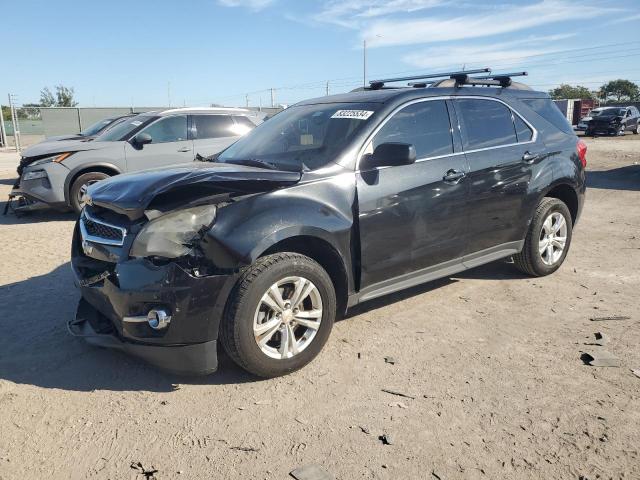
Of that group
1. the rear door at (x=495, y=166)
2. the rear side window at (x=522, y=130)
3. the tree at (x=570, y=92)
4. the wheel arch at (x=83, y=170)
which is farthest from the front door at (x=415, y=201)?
the tree at (x=570, y=92)

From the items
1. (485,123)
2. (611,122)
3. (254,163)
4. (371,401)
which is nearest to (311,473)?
(371,401)

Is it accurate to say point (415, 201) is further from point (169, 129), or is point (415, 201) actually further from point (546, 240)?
point (169, 129)

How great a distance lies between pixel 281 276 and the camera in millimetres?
3281

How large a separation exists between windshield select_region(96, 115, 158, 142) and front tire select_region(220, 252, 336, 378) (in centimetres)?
677

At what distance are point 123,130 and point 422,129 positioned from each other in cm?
664

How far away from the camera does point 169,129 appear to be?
9.27 meters

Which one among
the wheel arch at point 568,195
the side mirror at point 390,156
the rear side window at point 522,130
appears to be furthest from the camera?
the wheel arch at point 568,195

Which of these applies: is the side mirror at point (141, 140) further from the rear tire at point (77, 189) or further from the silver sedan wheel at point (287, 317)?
the silver sedan wheel at point (287, 317)

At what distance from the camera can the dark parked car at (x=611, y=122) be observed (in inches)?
1191

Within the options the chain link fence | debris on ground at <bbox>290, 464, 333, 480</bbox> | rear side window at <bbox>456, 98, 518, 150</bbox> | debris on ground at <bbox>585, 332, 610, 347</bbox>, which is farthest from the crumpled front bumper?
the chain link fence

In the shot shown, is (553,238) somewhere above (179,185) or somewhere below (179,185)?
below

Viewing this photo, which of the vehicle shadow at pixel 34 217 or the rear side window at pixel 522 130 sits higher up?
the rear side window at pixel 522 130

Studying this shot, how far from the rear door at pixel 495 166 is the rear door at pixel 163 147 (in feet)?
18.9

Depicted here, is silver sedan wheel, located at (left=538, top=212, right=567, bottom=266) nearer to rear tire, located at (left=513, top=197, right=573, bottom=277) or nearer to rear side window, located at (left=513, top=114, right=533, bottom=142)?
rear tire, located at (left=513, top=197, right=573, bottom=277)
